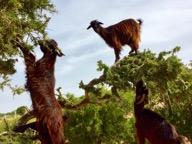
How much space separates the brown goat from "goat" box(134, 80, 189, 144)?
3.81ft

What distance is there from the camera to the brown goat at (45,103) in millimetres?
7129

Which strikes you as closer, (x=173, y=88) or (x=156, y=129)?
A: (x=156, y=129)

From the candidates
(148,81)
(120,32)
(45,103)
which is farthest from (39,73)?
(120,32)

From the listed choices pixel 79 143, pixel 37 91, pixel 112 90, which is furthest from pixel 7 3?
pixel 79 143

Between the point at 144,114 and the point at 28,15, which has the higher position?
the point at 28,15

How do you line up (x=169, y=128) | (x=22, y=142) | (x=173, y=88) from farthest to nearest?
(x=173, y=88) → (x=22, y=142) → (x=169, y=128)

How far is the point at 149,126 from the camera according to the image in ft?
21.7

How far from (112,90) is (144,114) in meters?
5.30

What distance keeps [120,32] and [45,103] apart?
9.26 metres

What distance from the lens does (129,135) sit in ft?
100.0

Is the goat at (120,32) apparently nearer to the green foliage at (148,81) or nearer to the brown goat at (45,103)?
the green foliage at (148,81)

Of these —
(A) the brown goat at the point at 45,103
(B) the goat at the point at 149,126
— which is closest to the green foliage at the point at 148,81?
(A) the brown goat at the point at 45,103

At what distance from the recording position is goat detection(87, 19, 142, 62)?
16.0 meters

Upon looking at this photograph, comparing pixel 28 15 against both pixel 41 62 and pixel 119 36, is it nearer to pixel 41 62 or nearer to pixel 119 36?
pixel 41 62
